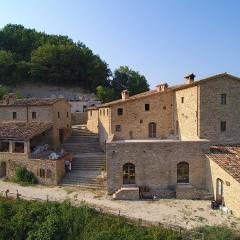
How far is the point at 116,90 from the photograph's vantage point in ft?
213

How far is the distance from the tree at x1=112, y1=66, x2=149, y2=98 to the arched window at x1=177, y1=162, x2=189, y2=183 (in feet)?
130

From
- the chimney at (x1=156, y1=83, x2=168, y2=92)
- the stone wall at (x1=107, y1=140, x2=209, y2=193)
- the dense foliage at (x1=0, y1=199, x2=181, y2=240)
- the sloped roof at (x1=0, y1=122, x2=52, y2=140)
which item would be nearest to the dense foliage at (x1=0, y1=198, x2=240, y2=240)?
the dense foliage at (x1=0, y1=199, x2=181, y2=240)

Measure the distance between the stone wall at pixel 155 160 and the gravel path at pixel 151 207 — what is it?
5.04ft

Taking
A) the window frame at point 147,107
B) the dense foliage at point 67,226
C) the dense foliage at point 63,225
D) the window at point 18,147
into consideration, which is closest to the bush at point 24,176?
the window at point 18,147

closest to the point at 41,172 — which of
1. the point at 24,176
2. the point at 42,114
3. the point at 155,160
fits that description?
the point at 24,176

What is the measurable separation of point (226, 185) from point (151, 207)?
16.0 feet

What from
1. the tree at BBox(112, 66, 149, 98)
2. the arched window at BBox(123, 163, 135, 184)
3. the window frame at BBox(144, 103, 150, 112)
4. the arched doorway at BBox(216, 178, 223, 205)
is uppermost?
the tree at BBox(112, 66, 149, 98)

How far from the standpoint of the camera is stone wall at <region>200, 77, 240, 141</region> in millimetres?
26250

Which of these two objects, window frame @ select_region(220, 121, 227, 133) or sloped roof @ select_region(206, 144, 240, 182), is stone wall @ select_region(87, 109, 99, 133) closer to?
window frame @ select_region(220, 121, 227, 133)

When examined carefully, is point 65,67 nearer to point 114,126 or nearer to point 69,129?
point 69,129

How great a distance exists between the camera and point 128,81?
65938mm

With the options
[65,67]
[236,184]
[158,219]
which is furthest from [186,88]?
[65,67]

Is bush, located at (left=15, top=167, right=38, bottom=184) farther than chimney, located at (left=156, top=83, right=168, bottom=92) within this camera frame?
No

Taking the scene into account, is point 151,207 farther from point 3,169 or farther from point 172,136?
point 3,169
